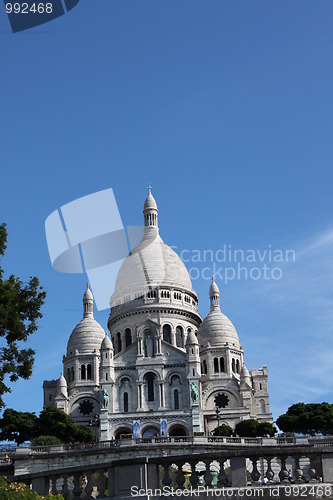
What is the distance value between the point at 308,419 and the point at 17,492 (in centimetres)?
6479

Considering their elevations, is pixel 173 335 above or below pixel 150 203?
below

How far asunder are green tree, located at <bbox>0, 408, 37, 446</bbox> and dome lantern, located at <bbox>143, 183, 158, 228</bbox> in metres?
35.4

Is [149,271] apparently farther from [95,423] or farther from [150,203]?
[95,423]

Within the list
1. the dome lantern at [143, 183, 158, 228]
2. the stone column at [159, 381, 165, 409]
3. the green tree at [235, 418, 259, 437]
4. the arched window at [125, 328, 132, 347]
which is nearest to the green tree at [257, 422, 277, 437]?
the green tree at [235, 418, 259, 437]

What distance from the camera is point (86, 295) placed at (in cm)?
9931

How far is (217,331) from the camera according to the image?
90.6 meters

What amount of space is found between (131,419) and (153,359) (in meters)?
6.97

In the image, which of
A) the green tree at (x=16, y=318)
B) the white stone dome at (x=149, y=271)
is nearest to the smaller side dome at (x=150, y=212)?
the white stone dome at (x=149, y=271)

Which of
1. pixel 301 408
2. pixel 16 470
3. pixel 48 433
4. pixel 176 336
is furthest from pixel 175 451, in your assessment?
pixel 176 336

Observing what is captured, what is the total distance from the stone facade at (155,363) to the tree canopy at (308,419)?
7307 millimetres

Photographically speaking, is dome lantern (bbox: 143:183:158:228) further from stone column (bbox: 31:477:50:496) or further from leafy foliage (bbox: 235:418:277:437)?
stone column (bbox: 31:477:50:496)

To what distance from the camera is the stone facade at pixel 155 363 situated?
79.5 meters

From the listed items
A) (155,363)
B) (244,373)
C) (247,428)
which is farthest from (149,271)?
(247,428)

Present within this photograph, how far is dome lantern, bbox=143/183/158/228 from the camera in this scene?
102 meters
